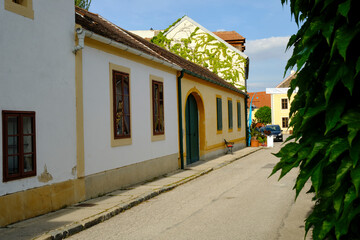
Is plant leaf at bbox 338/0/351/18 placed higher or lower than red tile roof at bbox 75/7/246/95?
lower

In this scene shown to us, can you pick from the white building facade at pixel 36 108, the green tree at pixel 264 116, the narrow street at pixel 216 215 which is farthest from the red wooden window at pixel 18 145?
the green tree at pixel 264 116

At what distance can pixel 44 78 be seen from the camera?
7.33 metres

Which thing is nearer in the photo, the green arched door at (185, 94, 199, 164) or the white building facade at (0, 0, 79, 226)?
the white building facade at (0, 0, 79, 226)

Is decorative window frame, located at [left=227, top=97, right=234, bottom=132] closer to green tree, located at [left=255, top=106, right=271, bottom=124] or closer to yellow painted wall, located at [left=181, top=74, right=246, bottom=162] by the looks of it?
yellow painted wall, located at [left=181, top=74, right=246, bottom=162]

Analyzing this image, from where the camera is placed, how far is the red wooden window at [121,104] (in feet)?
33.2

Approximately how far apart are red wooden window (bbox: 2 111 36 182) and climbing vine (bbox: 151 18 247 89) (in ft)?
72.9

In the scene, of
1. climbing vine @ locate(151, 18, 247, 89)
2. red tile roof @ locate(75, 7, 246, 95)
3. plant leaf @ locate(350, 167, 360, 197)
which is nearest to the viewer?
plant leaf @ locate(350, 167, 360, 197)

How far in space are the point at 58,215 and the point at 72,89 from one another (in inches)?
105

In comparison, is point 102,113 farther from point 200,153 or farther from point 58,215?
point 200,153

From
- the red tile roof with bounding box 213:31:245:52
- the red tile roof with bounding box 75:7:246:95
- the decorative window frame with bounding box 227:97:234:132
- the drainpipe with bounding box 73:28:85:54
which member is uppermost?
the red tile roof with bounding box 213:31:245:52

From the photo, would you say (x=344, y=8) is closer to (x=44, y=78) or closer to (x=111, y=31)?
(x=44, y=78)

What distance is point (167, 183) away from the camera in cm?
1084

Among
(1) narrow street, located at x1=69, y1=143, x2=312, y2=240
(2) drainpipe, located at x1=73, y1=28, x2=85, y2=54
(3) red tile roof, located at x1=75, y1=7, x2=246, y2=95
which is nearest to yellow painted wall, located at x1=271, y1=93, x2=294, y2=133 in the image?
(3) red tile roof, located at x1=75, y1=7, x2=246, y2=95

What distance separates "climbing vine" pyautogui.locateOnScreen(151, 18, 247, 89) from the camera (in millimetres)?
28359
